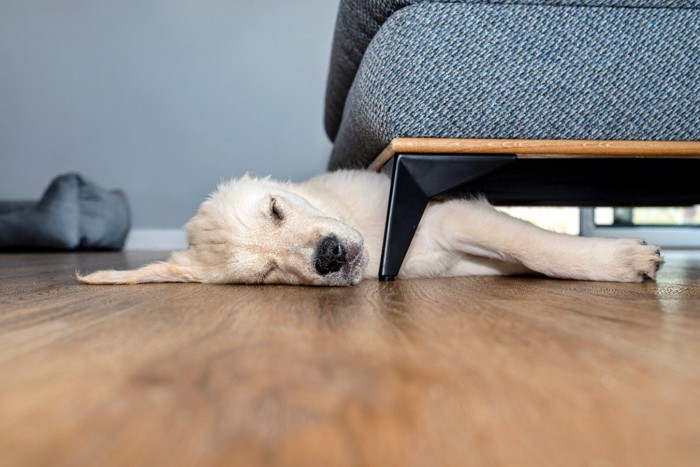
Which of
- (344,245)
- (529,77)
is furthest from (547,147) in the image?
(344,245)

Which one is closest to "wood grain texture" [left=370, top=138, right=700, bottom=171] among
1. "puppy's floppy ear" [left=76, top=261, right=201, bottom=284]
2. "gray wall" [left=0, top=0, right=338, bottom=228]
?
"puppy's floppy ear" [left=76, top=261, right=201, bottom=284]

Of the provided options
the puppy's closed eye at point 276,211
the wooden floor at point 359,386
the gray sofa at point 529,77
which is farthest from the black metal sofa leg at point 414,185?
the wooden floor at point 359,386

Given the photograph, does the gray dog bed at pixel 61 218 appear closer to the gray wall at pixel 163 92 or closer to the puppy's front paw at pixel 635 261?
the gray wall at pixel 163 92

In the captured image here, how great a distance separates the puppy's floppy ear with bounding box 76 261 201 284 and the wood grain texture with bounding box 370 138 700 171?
0.79m

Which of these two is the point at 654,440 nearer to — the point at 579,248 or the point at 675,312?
the point at 675,312

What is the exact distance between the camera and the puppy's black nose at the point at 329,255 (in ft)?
5.49

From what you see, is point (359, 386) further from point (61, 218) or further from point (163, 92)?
point (163, 92)

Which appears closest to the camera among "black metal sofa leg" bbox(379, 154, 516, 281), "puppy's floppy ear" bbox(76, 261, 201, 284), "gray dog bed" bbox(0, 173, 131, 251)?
"black metal sofa leg" bbox(379, 154, 516, 281)

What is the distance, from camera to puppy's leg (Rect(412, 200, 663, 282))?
5.43 ft

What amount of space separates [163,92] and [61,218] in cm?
164

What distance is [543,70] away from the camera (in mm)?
1635

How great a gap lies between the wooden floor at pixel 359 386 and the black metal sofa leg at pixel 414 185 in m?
0.62

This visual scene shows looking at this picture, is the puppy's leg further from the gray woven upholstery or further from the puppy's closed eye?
the puppy's closed eye

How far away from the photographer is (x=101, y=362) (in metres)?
0.78
